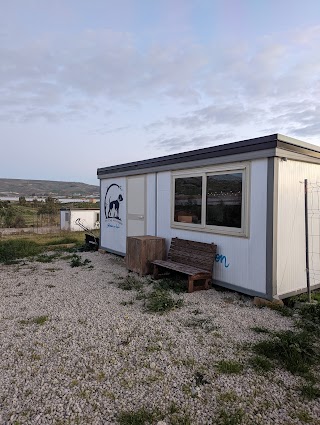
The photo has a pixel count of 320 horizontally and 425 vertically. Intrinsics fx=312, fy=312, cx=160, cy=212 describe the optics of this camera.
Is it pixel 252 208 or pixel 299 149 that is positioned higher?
pixel 299 149

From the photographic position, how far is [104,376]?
2.75 metres

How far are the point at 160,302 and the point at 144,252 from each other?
6.63 ft

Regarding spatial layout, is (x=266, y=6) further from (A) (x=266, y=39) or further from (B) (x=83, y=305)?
(B) (x=83, y=305)

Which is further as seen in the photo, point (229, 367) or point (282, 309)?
point (282, 309)

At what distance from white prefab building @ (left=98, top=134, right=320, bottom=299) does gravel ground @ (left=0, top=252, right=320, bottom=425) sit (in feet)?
2.09

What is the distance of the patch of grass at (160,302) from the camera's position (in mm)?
4410

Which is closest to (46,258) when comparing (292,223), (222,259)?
(222,259)

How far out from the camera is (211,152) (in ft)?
A: 18.3

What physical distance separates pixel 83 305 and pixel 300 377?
3074 mm

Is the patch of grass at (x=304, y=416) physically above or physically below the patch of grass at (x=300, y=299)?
below

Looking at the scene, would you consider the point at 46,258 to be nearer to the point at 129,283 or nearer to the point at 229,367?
the point at 129,283

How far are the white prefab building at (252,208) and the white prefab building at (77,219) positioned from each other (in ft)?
39.4

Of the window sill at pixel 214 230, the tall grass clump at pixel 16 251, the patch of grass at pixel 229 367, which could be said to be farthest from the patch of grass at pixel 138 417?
the tall grass clump at pixel 16 251

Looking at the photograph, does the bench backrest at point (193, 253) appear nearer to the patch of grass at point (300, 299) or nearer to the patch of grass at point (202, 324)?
the patch of grass at point (300, 299)
